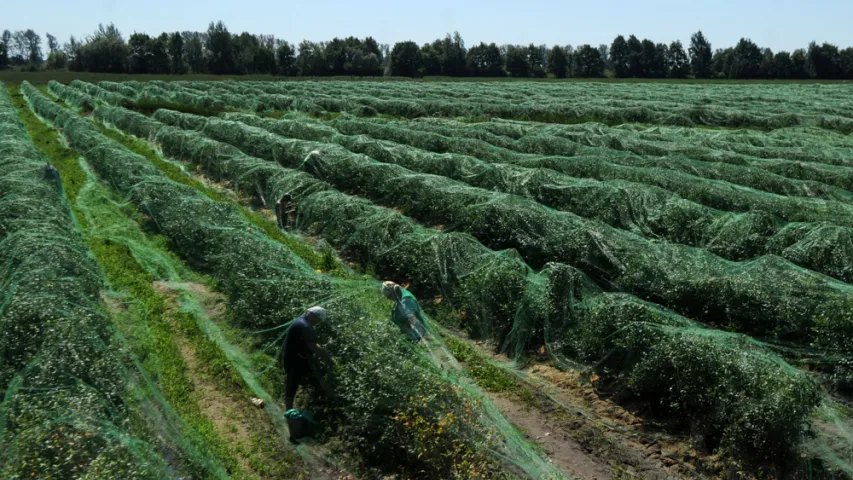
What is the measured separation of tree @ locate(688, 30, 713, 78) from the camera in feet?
334

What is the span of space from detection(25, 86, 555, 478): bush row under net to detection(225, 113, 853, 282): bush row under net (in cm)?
692

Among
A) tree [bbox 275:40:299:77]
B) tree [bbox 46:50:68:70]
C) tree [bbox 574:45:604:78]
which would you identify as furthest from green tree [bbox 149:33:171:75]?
tree [bbox 574:45:604:78]

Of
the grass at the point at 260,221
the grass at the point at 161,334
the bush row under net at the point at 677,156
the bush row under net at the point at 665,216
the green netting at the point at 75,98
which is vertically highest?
the green netting at the point at 75,98

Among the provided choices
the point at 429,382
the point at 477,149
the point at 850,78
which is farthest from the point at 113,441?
the point at 850,78

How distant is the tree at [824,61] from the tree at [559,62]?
34.5 meters

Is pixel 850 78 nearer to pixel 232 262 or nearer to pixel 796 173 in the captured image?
pixel 796 173

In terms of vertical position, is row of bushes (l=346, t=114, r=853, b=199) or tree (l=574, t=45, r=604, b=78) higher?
tree (l=574, t=45, r=604, b=78)

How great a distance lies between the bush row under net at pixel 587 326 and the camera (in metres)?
7.22

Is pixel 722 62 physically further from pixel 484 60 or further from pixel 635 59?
pixel 484 60

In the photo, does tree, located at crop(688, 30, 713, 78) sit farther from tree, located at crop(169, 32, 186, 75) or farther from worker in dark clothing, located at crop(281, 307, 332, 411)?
worker in dark clothing, located at crop(281, 307, 332, 411)

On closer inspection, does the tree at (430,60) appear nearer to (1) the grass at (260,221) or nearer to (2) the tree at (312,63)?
(2) the tree at (312,63)

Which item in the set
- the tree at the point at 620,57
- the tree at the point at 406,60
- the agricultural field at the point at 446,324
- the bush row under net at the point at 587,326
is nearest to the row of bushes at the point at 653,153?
the agricultural field at the point at 446,324

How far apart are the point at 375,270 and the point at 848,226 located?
946 cm

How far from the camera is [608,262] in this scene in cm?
1172
